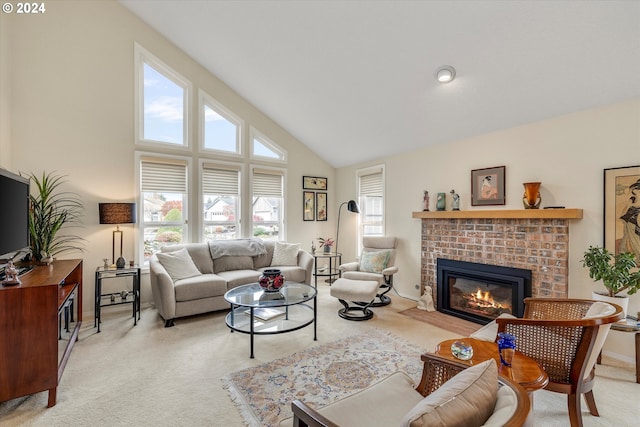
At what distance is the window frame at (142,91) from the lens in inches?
165

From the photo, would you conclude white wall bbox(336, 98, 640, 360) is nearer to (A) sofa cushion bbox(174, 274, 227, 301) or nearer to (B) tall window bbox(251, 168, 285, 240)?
(B) tall window bbox(251, 168, 285, 240)

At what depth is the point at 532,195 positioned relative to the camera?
3094mm

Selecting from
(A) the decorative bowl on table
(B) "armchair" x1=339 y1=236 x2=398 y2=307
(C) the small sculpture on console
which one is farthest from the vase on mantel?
(C) the small sculpture on console

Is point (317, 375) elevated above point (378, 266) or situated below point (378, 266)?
below

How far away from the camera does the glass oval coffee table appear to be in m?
2.82

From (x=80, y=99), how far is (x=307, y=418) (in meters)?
4.57

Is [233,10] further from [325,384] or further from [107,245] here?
[325,384]

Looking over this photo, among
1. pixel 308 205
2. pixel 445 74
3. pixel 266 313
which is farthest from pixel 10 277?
pixel 308 205

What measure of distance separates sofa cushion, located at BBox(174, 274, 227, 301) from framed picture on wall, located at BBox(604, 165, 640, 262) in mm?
4040

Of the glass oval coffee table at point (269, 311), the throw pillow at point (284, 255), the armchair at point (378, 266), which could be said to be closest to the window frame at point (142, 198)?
the throw pillow at point (284, 255)

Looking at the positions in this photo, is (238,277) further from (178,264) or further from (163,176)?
(163,176)

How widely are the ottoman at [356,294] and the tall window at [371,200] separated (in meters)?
1.48

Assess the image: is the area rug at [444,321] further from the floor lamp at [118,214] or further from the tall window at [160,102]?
the tall window at [160,102]

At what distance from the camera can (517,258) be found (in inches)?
→ 130
